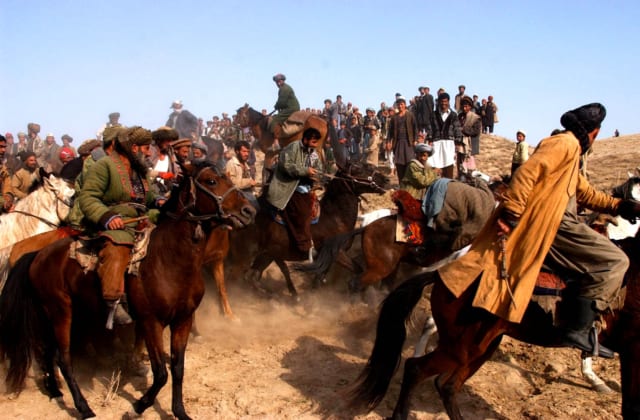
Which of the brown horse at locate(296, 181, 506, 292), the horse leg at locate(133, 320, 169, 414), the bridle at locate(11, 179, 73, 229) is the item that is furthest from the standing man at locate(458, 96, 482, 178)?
the horse leg at locate(133, 320, 169, 414)

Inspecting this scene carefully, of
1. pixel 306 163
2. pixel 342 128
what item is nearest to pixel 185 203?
pixel 306 163

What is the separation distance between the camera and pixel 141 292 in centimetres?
507

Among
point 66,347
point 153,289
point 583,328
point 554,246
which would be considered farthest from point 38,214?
point 583,328

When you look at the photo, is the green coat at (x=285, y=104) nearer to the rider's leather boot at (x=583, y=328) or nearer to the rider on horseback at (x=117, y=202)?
the rider on horseback at (x=117, y=202)

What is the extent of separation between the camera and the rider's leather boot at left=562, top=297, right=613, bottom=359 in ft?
13.8

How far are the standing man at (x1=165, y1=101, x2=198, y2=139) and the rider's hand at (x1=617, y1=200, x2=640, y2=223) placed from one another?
1554 cm

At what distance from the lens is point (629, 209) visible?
4.49 m

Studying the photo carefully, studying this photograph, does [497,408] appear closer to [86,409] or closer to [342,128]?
[86,409]

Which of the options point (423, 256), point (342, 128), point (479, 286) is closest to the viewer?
point (479, 286)

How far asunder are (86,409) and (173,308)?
1391mm

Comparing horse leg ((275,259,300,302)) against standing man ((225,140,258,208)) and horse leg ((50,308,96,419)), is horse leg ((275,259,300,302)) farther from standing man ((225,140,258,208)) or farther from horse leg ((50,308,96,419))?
horse leg ((50,308,96,419))

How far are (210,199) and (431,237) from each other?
Answer: 398cm

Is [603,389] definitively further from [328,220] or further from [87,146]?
[87,146]

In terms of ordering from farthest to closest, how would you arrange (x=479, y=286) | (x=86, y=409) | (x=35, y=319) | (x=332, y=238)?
(x=332, y=238)
(x=35, y=319)
(x=86, y=409)
(x=479, y=286)
